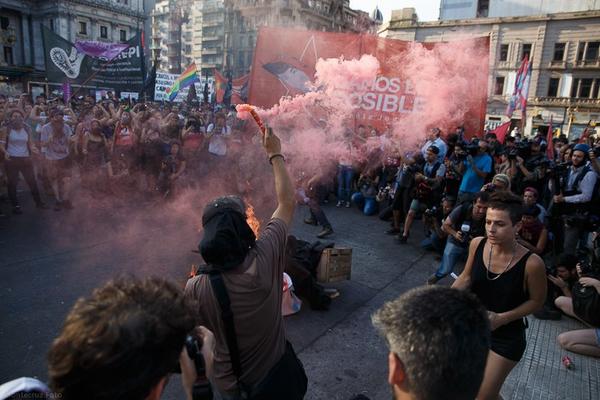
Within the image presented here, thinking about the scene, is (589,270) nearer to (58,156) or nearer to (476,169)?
(476,169)

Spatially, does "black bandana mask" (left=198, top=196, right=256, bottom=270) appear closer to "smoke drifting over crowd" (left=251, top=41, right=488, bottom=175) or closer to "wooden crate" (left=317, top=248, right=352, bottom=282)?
"wooden crate" (left=317, top=248, right=352, bottom=282)

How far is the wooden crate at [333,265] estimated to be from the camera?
198 inches

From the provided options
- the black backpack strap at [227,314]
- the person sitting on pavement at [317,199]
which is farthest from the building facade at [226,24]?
the black backpack strap at [227,314]

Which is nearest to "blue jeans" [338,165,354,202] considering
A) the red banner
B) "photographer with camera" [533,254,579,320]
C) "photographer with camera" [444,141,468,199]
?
the red banner

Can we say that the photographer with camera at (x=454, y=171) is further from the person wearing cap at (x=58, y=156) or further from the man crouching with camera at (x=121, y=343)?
the person wearing cap at (x=58, y=156)

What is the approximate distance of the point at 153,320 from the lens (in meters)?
1.05

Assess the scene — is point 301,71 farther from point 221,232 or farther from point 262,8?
point 262,8

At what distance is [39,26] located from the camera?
49.5 m

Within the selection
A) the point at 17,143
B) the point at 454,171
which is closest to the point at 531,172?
the point at 454,171

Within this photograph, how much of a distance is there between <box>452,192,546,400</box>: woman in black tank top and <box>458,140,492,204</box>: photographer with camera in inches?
183

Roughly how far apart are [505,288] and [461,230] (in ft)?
10.1

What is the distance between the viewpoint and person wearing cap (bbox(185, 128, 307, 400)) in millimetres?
1837

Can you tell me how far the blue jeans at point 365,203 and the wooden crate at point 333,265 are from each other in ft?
13.3

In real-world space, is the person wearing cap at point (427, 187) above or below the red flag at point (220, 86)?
below
